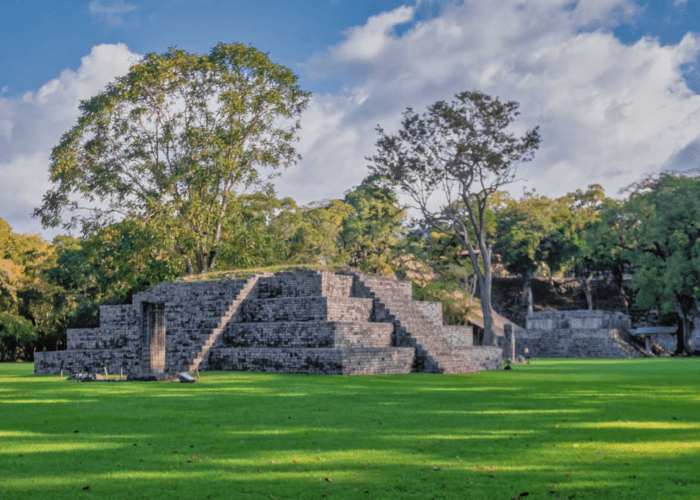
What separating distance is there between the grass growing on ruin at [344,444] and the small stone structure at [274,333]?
4668 mm

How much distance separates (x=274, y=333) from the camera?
1858 cm

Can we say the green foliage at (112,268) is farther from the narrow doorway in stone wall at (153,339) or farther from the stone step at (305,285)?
the narrow doorway in stone wall at (153,339)

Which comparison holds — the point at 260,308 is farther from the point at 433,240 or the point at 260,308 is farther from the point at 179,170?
the point at 433,240

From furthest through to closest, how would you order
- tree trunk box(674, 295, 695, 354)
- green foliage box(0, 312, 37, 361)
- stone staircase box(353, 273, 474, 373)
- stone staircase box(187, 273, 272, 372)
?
1. tree trunk box(674, 295, 695, 354)
2. green foliage box(0, 312, 37, 361)
3. stone staircase box(353, 273, 474, 373)
4. stone staircase box(187, 273, 272, 372)

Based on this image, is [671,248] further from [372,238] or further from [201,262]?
[201,262]

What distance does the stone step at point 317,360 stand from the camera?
16422 millimetres

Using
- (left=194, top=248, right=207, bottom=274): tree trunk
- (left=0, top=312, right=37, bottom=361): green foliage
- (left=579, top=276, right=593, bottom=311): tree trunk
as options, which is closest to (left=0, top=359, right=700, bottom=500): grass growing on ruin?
(left=194, top=248, right=207, bottom=274): tree trunk

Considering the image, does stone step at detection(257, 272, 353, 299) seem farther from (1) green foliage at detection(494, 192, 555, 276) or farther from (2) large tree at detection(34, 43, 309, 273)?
(1) green foliage at detection(494, 192, 555, 276)

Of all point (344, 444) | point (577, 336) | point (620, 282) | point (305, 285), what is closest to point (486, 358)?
point (305, 285)

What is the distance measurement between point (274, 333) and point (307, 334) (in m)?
1.10

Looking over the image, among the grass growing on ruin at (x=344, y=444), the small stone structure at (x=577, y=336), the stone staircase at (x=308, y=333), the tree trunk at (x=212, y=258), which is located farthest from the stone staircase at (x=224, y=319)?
the small stone structure at (x=577, y=336)

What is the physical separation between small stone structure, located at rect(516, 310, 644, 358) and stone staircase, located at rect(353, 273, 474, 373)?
23104 millimetres

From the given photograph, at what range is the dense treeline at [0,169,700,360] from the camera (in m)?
30.3

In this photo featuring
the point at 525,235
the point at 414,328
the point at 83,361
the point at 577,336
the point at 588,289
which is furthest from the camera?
the point at 588,289
